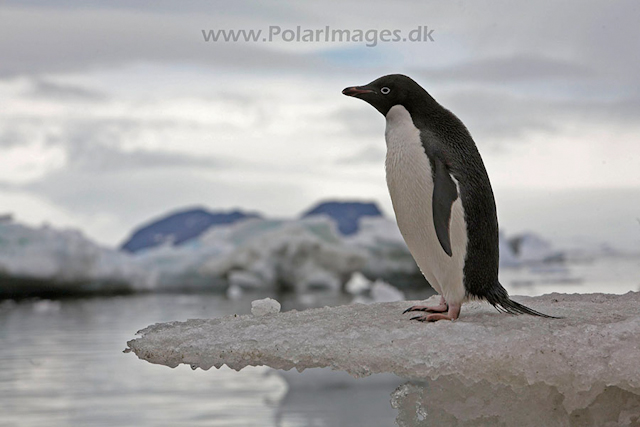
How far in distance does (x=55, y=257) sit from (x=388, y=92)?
7.61 meters

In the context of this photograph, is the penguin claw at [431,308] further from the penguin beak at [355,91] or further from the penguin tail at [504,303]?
the penguin beak at [355,91]

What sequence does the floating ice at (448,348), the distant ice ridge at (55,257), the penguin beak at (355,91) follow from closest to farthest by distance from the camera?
the floating ice at (448,348)
the penguin beak at (355,91)
the distant ice ridge at (55,257)

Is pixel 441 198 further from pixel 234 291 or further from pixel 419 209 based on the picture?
pixel 234 291

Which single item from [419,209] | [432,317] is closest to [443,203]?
[419,209]

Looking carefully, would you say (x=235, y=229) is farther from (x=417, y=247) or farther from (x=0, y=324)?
(x=417, y=247)

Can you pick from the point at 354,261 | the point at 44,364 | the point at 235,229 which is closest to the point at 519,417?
the point at 44,364

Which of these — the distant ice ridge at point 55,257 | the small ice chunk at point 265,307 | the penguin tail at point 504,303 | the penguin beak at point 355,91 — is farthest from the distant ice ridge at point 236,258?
the penguin tail at point 504,303

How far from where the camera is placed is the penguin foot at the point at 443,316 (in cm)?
237

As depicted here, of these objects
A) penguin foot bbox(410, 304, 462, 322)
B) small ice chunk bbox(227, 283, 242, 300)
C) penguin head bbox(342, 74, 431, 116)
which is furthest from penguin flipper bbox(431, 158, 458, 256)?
small ice chunk bbox(227, 283, 242, 300)

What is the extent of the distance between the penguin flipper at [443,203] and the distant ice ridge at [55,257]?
25.4 ft

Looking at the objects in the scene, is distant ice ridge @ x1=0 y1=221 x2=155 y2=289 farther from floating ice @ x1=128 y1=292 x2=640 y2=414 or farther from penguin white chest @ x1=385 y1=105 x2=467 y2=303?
penguin white chest @ x1=385 y1=105 x2=467 y2=303

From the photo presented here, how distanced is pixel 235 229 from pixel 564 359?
961 centimetres

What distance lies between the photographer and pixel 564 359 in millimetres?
1970

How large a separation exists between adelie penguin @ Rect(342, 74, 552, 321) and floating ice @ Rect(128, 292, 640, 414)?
0.41 feet
